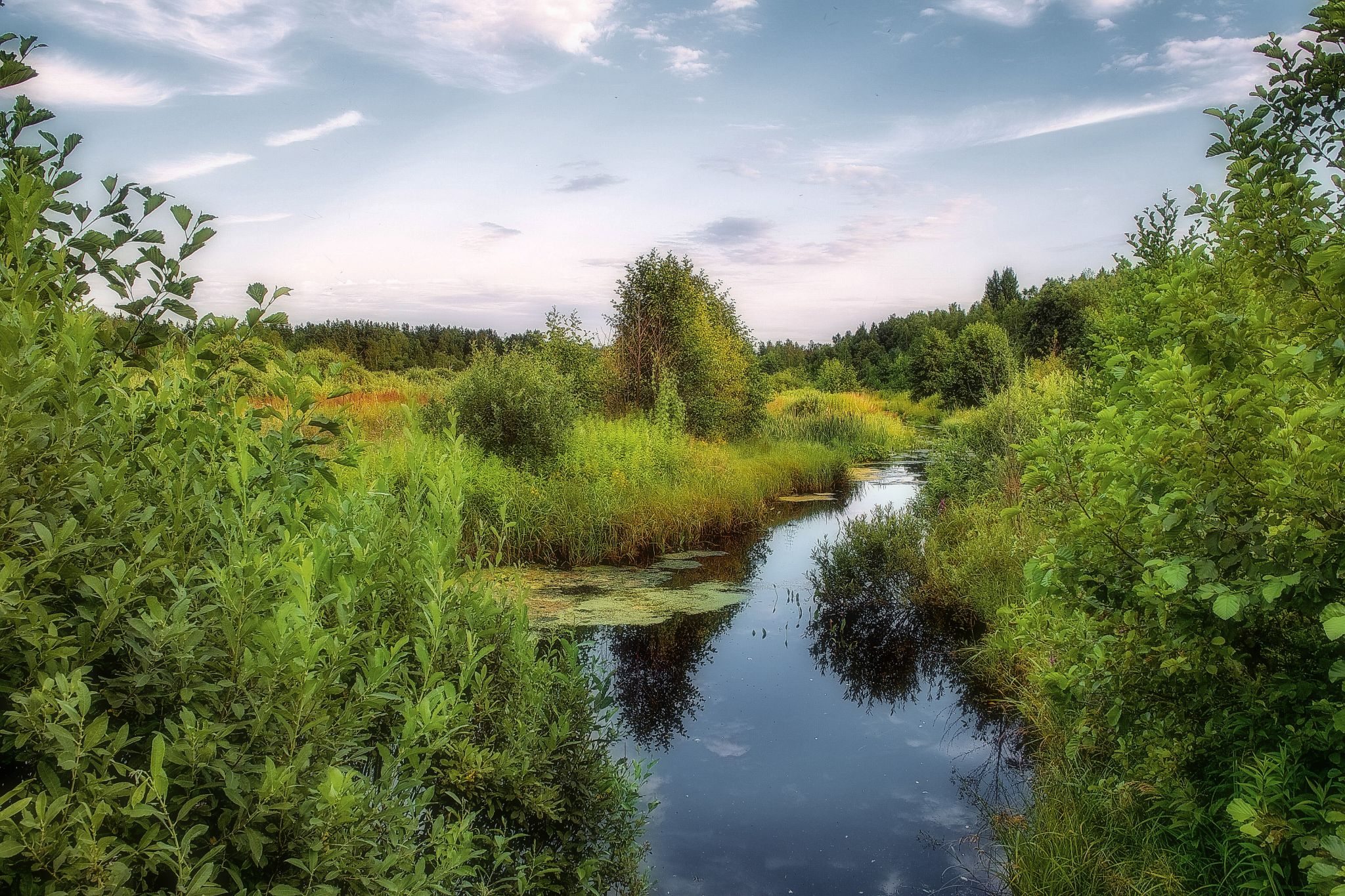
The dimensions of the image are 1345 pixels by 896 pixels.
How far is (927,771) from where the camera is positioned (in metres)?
5.55

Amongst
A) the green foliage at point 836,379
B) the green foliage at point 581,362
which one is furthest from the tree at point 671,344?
the green foliage at point 836,379

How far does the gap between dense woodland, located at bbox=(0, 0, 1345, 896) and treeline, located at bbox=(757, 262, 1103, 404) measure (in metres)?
5.93

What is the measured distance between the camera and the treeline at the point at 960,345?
2625 cm

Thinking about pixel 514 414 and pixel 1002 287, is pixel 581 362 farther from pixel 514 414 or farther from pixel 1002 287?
pixel 1002 287

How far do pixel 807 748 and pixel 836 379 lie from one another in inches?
1658

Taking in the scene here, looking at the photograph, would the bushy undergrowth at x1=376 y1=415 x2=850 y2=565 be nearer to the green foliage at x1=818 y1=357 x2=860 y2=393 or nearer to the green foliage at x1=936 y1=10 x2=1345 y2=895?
the green foliage at x1=936 y1=10 x2=1345 y2=895

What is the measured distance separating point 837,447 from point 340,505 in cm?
2113

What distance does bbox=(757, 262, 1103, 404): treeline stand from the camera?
2625 centimetres

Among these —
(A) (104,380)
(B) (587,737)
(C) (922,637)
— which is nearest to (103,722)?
(A) (104,380)

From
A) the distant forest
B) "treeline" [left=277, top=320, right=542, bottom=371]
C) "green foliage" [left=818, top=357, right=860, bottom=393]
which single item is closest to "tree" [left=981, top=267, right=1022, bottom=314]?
the distant forest

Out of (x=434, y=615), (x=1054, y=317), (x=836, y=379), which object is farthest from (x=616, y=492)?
(x=836, y=379)

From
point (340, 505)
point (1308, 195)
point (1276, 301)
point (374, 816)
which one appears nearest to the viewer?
point (374, 816)

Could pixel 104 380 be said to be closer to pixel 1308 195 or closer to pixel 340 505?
pixel 340 505

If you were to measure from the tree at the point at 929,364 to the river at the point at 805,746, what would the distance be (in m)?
33.4
